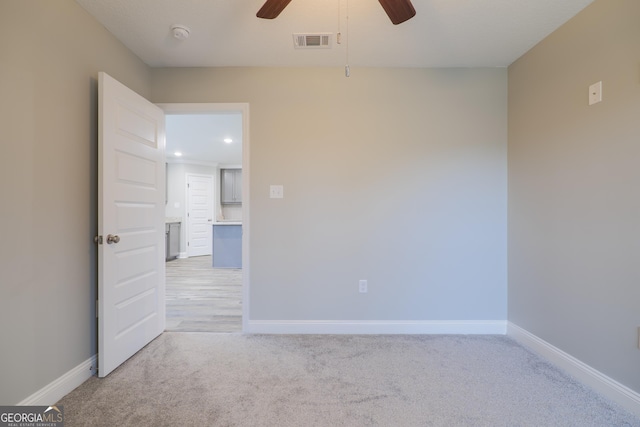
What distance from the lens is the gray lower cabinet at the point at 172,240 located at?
→ 617 centimetres

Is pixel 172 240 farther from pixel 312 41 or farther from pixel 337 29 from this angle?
pixel 337 29

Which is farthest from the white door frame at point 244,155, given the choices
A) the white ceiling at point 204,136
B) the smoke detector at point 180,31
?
the smoke detector at point 180,31

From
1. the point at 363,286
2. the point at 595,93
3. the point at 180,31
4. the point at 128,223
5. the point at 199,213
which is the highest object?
the point at 180,31

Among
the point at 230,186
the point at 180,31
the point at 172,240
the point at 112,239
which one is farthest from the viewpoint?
the point at 230,186

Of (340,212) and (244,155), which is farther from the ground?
(244,155)

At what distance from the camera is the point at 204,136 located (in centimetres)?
475

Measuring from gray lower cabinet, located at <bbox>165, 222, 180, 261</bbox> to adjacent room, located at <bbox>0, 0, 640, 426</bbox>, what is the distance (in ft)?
12.3

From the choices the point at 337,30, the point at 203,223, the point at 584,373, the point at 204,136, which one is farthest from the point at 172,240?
the point at 584,373

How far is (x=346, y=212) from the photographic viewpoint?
2484mm

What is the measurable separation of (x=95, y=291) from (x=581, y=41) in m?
3.70

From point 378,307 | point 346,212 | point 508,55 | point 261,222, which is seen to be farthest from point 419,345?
point 508,55

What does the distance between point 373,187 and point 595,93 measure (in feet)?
5.13

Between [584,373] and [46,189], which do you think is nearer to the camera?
[46,189]

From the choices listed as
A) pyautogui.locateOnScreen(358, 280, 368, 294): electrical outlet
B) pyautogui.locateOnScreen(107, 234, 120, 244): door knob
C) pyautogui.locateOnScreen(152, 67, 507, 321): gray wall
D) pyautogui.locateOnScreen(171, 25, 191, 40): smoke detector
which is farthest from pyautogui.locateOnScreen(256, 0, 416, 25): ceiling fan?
pyautogui.locateOnScreen(358, 280, 368, 294): electrical outlet
